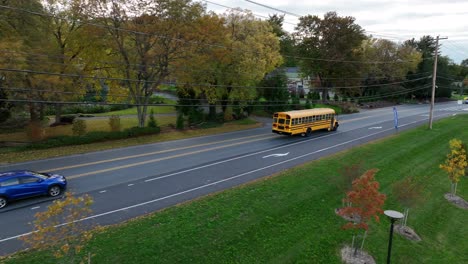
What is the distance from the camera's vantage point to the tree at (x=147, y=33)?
27636mm

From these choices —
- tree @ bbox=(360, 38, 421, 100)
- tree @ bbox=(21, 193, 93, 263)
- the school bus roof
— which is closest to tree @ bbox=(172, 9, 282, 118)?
the school bus roof

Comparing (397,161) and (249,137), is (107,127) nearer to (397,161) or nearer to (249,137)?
(249,137)

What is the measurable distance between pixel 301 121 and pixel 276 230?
19752mm

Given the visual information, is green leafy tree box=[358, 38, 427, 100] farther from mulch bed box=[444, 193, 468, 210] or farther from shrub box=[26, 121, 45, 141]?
shrub box=[26, 121, 45, 141]

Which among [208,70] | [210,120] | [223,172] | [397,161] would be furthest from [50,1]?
[397,161]

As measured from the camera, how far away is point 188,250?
37.1ft

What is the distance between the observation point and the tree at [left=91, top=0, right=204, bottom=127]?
1088 inches

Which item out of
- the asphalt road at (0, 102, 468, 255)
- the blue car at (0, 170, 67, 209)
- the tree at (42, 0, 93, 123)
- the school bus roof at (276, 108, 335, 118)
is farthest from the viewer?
the school bus roof at (276, 108, 335, 118)

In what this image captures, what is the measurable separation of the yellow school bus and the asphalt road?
37.2 inches

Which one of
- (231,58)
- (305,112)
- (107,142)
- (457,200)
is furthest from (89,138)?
(457,200)

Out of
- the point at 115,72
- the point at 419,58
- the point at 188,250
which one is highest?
the point at 419,58

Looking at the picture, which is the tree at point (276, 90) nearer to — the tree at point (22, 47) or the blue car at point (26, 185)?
the tree at point (22, 47)

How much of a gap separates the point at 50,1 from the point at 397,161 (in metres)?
34.0

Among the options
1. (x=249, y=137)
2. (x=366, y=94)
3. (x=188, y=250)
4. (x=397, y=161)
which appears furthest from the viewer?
(x=366, y=94)
